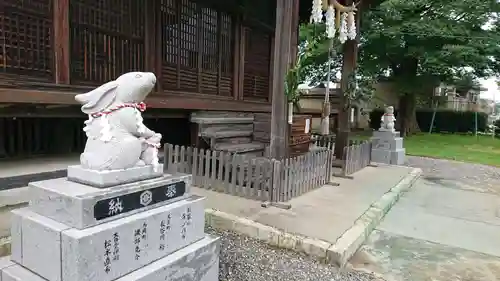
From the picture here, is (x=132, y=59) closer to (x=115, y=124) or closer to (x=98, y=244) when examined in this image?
(x=115, y=124)

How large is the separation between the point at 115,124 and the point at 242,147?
17.3 feet

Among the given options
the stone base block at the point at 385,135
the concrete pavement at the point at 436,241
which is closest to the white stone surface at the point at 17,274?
the concrete pavement at the point at 436,241

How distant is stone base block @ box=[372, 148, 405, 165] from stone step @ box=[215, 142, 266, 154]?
446cm

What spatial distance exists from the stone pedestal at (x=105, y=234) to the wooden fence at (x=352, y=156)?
487 centimetres

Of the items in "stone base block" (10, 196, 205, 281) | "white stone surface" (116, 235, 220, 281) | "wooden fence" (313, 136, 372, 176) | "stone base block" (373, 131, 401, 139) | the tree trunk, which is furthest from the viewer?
the tree trunk

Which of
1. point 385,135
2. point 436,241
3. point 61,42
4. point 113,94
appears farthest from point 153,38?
point 385,135

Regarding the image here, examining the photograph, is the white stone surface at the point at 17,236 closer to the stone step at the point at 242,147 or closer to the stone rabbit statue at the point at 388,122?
the stone step at the point at 242,147

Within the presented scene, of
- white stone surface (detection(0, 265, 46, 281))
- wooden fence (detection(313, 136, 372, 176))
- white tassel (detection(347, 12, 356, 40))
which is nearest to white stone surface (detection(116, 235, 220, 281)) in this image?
white stone surface (detection(0, 265, 46, 281))

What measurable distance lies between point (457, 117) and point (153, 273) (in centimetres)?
2878

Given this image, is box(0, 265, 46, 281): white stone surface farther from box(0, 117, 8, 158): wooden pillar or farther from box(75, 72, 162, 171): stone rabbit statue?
box(0, 117, 8, 158): wooden pillar

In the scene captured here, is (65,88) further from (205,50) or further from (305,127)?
(305,127)

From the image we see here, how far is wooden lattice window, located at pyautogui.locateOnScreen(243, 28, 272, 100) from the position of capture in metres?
9.88

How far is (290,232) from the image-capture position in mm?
4059

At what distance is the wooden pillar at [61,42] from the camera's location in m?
5.17
